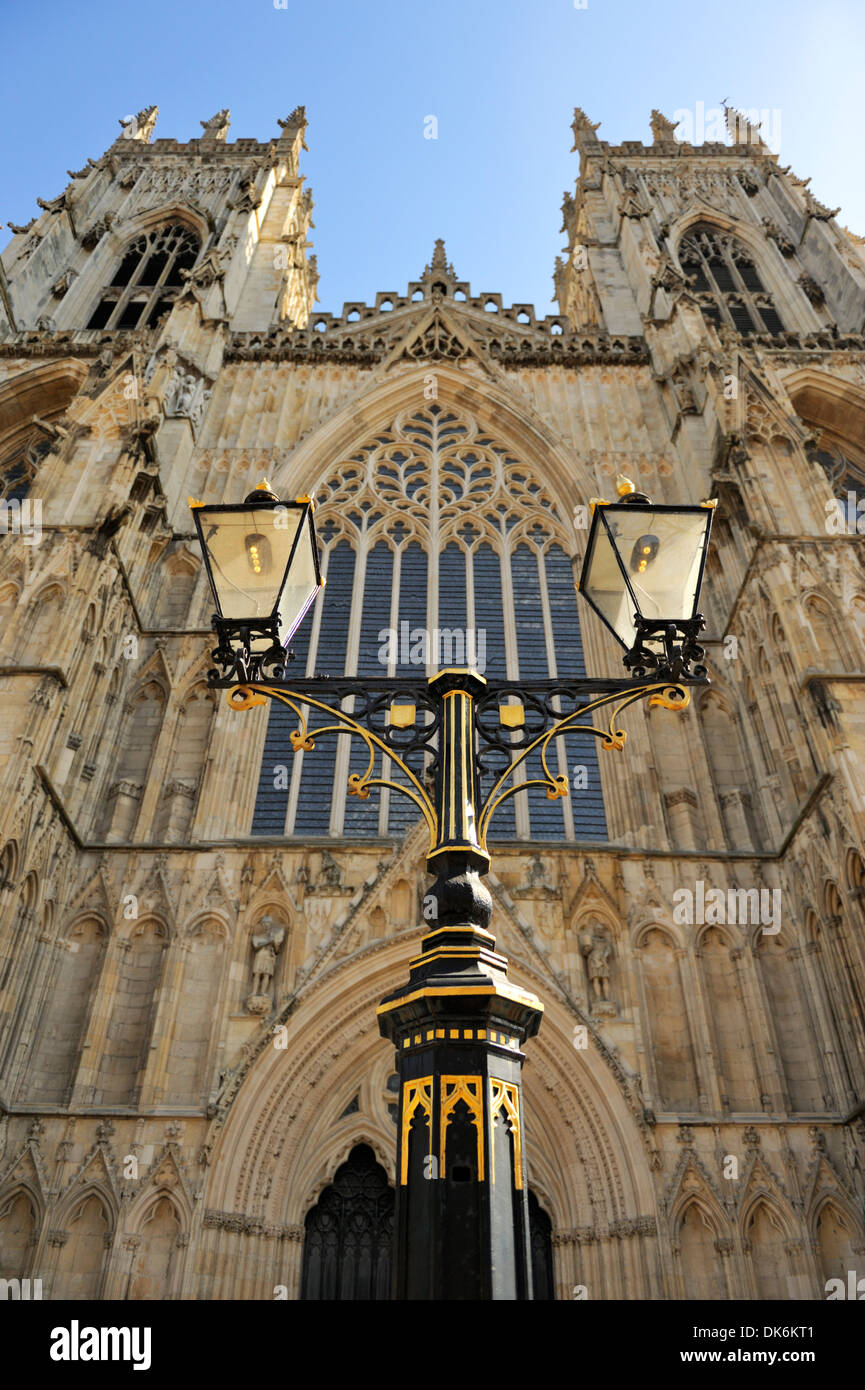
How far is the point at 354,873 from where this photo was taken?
12.0 metres

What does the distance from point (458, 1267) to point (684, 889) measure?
368 inches

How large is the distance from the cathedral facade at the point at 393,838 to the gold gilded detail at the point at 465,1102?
7.36 m

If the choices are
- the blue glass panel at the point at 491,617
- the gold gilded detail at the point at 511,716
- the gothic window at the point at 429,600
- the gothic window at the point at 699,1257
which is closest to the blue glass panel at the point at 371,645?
the gothic window at the point at 429,600

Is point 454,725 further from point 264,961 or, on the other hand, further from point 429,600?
point 429,600

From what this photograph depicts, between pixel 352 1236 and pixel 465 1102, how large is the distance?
26.6 feet

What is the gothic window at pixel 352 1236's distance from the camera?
977 centimetres

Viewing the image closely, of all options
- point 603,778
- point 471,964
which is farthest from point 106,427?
point 471,964

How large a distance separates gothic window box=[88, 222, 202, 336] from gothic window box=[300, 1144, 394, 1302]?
19.1m

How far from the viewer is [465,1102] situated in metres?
3.23

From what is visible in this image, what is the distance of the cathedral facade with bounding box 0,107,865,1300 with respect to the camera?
9586 millimetres

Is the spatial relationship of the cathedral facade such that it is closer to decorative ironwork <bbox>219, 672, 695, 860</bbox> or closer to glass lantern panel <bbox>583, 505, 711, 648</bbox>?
glass lantern panel <bbox>583, 505, 711, 648</bbox>

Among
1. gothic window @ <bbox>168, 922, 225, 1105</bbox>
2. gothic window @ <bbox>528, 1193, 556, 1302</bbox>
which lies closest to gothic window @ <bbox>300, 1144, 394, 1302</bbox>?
gothic window @ <bbox>528, 1193, 556, 1302</bbox>

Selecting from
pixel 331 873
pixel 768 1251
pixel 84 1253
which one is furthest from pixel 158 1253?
pixel 768 1251

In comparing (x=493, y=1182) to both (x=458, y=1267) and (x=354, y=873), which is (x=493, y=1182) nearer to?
(x=458, y=1267)
